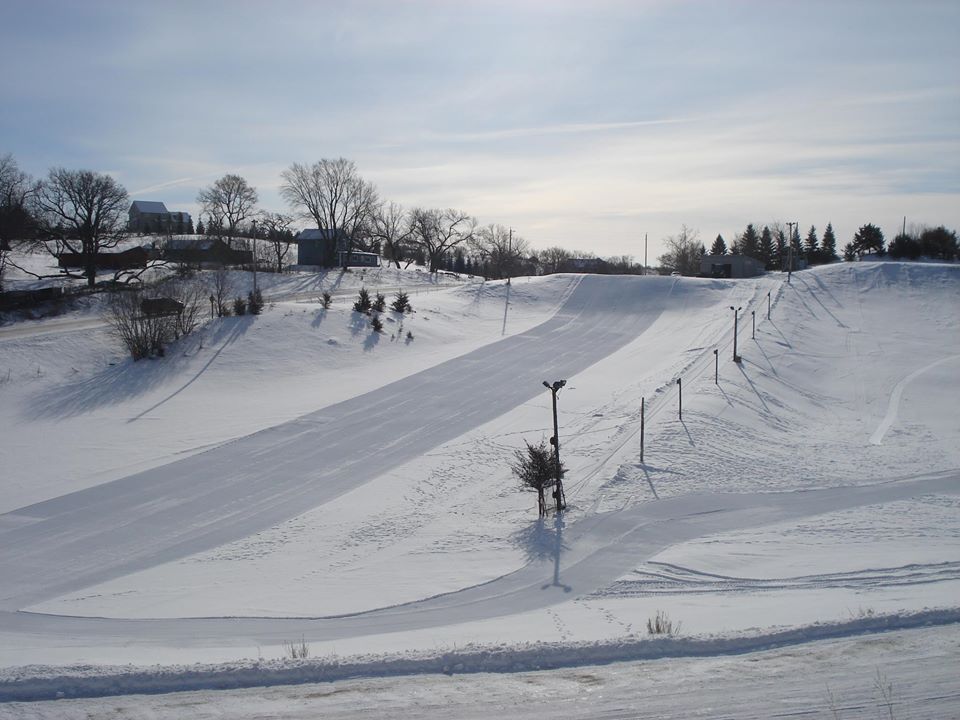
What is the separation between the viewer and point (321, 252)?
7775 centimetres

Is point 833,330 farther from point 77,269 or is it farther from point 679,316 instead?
point 77,269

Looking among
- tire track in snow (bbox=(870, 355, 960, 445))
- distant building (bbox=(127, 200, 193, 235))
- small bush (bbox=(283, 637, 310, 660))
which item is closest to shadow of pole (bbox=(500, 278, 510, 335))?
tire track in snow (bbox=(870, 355, 960, 445))

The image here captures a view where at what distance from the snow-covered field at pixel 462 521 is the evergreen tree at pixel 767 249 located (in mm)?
55864

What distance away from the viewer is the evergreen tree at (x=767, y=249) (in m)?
89.7

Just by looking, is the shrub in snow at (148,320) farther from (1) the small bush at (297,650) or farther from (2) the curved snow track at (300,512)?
(1) the small bush at (297,650)

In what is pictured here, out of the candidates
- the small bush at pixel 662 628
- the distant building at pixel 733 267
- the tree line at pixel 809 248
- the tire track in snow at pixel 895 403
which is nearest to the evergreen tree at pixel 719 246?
the tree line at pixel 809 248

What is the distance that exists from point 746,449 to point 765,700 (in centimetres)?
1554

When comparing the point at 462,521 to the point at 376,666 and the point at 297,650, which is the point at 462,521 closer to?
the point at 297,650

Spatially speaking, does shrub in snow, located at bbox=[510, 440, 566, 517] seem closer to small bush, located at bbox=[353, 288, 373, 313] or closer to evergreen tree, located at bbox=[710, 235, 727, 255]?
small bush, located at bbox=[353, 288, 373, 313]

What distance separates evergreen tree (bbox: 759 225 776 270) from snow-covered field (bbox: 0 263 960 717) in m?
55.9

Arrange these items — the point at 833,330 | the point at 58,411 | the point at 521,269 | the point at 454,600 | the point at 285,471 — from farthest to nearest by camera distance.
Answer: the point at 521,269, the point at 833,330, the point at 58,411, the point at 285,471, the point at 454,600

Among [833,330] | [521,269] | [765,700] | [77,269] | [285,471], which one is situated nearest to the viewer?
[765,700]

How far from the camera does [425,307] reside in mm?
42562

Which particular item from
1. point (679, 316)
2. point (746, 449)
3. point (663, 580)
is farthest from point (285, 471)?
point (679, 316)
